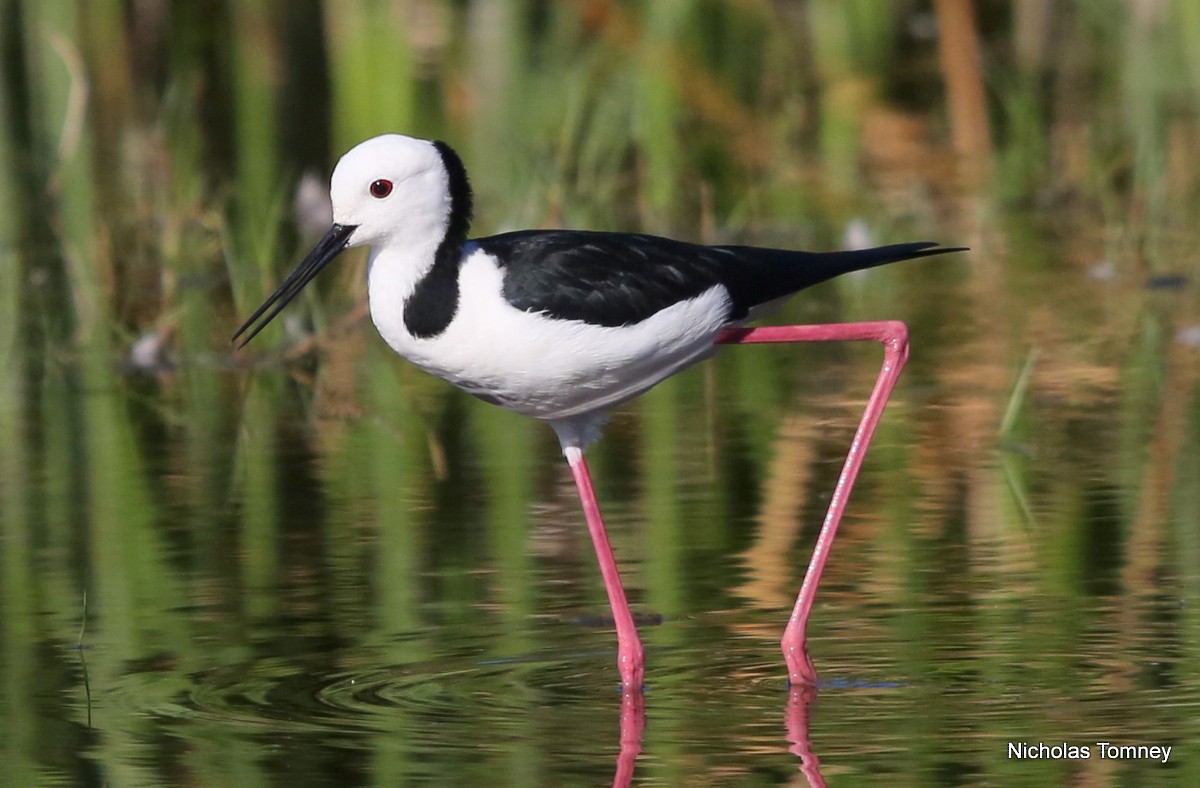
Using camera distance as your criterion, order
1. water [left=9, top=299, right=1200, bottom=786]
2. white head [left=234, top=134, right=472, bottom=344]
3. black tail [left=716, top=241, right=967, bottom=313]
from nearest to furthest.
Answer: water [left=9, top=299, right=1200, bottom=786]
white head [left=234, top=134, right=472, bottom=344]
black tail [left=716, top=241, right=967, bottom=313]

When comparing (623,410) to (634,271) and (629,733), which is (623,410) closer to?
(634,271)

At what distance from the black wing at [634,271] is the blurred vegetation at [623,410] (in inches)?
25.5

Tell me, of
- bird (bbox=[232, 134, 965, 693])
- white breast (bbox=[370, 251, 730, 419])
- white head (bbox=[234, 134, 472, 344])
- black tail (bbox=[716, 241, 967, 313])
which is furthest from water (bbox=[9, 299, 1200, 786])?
white head (bbox=[234, 134, 472, 344])

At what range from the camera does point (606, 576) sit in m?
4.82

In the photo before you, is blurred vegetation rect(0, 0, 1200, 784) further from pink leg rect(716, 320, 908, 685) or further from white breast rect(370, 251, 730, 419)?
white breast rect(370, 251, 730, 419)

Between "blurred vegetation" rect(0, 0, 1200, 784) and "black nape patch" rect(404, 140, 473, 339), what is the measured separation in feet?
2.12

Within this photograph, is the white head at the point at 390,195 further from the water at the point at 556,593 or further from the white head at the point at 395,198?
the water at the point at 556,593

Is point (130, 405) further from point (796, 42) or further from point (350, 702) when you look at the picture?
point (796, 42)

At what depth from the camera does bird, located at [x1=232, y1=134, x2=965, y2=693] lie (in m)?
4.56

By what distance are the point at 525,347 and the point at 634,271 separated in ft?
1.15

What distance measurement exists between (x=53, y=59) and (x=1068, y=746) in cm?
621

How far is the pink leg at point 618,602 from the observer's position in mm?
4551

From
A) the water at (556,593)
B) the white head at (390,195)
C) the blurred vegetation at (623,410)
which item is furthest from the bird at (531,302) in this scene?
the blurred vegetation at (623,410)

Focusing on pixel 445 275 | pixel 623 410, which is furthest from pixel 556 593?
pixel 623 410
